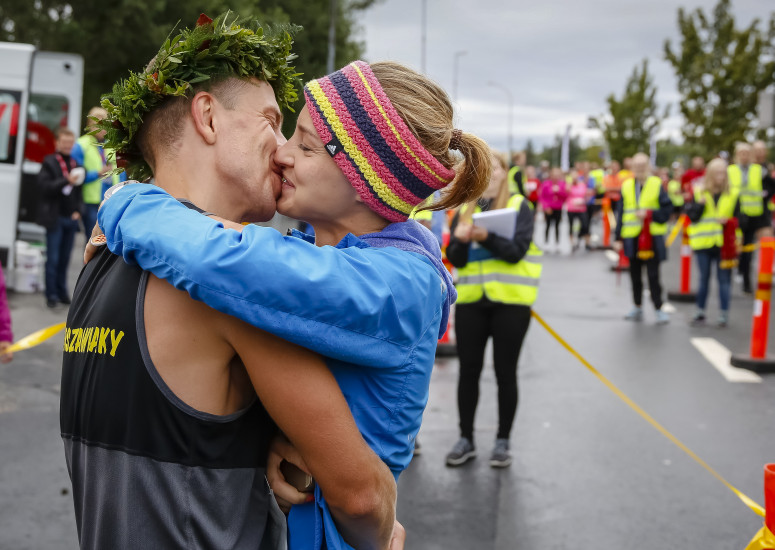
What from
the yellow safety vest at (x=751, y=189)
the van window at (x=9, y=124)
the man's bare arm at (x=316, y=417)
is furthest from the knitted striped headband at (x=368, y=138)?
the yellow safety vest at (x=751, y=189)

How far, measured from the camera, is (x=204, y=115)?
6.21ft

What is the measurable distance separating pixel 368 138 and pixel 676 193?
2511 centimetres

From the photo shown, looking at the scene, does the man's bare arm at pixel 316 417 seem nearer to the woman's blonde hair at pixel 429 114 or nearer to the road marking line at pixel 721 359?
the woman's blonde hair at pixel 429 114

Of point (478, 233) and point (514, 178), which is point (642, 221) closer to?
point (514, 178)

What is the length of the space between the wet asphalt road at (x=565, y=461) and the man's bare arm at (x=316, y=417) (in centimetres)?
319

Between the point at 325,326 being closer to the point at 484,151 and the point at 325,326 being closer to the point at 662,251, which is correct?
the point at 484,151

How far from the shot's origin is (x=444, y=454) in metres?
6.25

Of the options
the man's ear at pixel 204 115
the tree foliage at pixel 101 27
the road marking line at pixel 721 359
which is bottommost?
the road marking line at pixel 721 359

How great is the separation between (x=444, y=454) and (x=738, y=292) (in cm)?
1047

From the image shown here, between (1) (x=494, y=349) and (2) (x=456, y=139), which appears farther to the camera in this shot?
(1) (x=494, y=349)

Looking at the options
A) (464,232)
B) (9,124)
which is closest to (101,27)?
(9,124)

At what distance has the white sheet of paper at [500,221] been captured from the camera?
19.0 feet

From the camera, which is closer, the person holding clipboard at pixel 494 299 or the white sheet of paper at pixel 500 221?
the white sheet of paper at pixel 500 221

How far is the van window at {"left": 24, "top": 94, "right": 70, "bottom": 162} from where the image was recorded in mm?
13289
